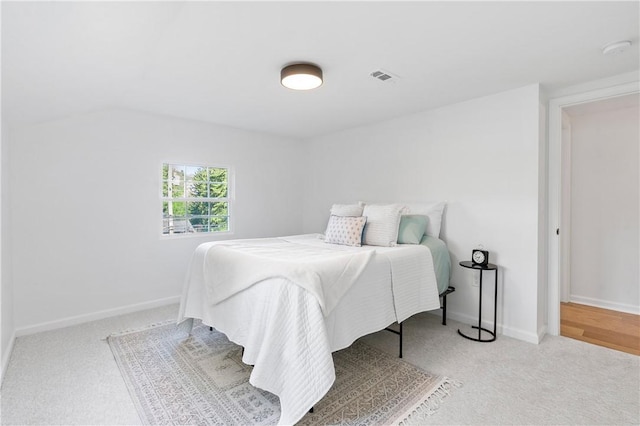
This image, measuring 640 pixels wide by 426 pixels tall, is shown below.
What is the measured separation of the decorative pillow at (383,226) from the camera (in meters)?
2.96

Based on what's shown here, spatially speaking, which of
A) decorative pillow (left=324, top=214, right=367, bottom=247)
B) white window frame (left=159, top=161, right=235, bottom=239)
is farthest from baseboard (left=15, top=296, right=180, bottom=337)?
decorative pillow (left=324, top=214, right=367, bottom=247)

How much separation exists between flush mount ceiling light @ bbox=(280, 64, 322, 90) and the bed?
4.34 feet

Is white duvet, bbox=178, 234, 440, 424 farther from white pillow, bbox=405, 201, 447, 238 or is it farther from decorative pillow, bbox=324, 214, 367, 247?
white pillow, bbox=405, 201, 447, 238

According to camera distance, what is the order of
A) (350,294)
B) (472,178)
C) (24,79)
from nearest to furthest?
(24,79), (350,294), (472,178)

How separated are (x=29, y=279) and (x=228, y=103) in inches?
98.7

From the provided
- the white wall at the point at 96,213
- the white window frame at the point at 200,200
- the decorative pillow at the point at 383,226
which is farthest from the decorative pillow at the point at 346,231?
the white wall at the point at 96,213

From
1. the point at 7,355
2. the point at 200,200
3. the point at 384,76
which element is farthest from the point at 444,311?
the point at 7,355

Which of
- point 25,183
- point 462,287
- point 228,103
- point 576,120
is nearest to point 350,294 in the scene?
point 462,287

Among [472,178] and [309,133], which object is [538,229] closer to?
[472,178]

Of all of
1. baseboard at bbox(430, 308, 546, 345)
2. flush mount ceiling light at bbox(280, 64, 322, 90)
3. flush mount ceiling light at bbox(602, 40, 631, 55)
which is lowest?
baseboard at bbox(430, 308, 546, 345)

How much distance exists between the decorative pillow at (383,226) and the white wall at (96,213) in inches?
87.7

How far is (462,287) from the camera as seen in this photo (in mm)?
3199

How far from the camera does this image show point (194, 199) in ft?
13.1

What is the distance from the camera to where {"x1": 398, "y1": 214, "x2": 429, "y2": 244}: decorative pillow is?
302cm
